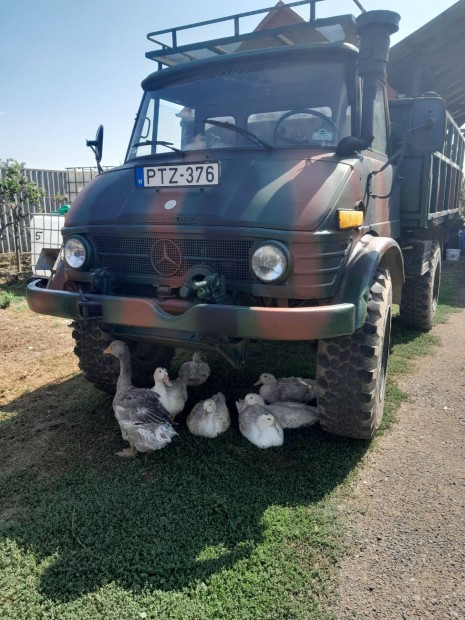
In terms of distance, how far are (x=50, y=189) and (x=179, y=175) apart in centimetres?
1085

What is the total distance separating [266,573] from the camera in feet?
7.70

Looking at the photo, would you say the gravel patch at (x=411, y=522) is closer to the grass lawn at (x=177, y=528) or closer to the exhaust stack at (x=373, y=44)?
the grass lawn at (x=177, y=528)

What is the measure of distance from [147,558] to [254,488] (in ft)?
2.54

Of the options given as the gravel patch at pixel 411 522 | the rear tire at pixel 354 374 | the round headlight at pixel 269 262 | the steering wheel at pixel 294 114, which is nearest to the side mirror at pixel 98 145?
the steering wheel at pixel 294 114

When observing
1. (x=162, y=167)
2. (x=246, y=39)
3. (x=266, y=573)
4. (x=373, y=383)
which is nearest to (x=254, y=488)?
(x=266, y=573)

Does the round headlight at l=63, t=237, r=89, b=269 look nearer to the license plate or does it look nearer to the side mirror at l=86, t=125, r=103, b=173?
the license plate

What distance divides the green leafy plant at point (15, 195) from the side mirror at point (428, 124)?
855cm

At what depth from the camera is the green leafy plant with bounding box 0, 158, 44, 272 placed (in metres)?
10.3

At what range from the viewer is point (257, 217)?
2811mm

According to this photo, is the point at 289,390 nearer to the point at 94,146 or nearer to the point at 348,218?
the point at 348,218

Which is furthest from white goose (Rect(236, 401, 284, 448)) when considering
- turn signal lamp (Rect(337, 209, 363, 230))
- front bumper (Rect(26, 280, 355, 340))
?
turn signal lamp (Rect(337, 209, 363, 230))

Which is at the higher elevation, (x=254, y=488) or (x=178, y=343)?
(x=178, y=343)

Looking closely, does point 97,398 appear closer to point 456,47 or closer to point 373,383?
point 373,383

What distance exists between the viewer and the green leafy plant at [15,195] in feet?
33.7
